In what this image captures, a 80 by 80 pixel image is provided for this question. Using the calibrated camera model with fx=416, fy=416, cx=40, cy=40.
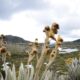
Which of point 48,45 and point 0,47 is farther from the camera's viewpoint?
point 0,47

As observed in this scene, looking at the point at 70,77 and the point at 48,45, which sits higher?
the point at 48,45

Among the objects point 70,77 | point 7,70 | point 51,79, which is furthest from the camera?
point 70,77

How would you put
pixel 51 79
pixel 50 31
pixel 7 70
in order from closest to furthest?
1. pixel 50 31
2. pixel 7 70
3. pixel 51 79

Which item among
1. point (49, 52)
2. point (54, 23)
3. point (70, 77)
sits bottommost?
point (70, 77)

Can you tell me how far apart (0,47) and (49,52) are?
0.60 m

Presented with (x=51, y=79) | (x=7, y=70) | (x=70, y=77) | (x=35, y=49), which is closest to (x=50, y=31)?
(x=35, y=49)

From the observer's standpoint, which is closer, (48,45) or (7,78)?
(48,45)

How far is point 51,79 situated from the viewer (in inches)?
251

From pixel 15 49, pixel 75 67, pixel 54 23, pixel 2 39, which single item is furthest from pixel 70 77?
pixel 15 49

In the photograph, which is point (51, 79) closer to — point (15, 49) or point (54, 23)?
point (54, 23)

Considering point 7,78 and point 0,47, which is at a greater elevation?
point 0,47

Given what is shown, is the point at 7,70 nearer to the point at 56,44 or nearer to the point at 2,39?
the point at 2,39

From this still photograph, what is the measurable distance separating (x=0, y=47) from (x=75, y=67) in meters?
6.67

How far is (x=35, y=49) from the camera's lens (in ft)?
13.8
